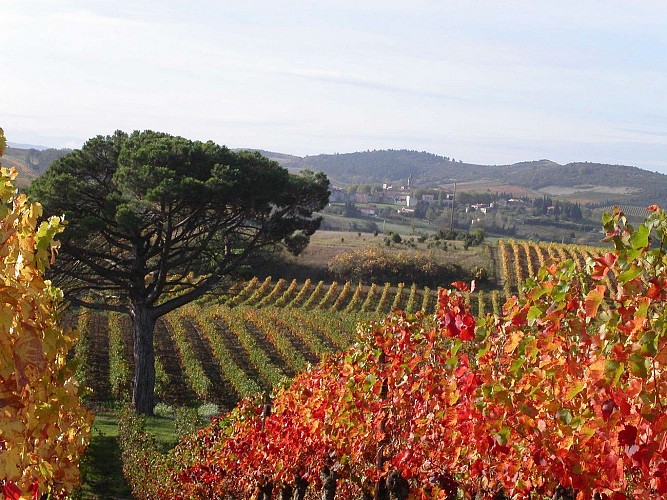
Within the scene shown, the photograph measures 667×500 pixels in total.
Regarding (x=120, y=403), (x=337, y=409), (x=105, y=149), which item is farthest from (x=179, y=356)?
(x=337, y=409)

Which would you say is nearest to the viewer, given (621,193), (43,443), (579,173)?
(43,443)

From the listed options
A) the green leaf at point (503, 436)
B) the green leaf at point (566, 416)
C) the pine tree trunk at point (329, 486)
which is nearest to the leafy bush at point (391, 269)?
the pine tree trunk at point (329, 486)

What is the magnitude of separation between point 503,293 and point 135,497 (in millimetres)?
31250

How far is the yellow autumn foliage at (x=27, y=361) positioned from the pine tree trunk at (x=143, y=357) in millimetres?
13975

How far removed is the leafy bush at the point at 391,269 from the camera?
4259 centimetres

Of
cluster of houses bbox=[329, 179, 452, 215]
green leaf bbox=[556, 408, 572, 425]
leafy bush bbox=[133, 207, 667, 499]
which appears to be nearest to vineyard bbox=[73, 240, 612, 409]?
leafy bush bbox=[133, 207, 667, 499]

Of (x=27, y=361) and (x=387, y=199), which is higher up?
(x=387, y=199)

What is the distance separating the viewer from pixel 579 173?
144750 mm

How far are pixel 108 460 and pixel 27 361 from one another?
41.6 feet

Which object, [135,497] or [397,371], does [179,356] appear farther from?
[397,371]

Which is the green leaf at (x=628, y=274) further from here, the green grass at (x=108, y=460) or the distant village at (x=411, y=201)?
the distant village at (x=411, y=201)

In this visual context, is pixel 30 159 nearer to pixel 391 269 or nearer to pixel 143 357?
pixel 391 269

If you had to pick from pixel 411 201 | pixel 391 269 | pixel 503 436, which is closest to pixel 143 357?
pixel 503 436

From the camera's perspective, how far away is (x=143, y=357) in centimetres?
1841
